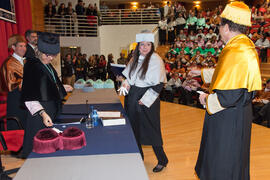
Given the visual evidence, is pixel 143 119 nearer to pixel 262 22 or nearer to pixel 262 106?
pixel 262 106

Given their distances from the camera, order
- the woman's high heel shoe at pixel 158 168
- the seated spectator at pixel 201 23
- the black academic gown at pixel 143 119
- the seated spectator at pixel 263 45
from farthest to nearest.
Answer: the seated spectator at pixel 201 23 → the seated spectator at pixel 263 45 → the woman's high heel shoe at pixel 158 168 → the black academic gown at pixel 143 119

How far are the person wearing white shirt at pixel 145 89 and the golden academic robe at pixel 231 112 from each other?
2.89ft

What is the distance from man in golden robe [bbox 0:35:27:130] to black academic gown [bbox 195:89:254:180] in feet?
8.33

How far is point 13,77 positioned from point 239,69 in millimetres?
2812

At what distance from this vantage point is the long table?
1282 millimetres

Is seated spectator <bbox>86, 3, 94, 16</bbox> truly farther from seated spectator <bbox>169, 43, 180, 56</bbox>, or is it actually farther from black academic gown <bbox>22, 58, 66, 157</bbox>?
black academic gown <bbox>22, 58, 66, 157</bbox>

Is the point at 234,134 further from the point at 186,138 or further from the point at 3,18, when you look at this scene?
the point at 3,18

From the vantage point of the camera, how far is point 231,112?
5.38ft

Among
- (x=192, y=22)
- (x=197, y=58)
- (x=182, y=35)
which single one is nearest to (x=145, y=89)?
(x=197, y=58)

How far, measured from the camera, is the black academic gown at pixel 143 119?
2.65 meters

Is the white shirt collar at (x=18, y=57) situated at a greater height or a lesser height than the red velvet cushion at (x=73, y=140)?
greater

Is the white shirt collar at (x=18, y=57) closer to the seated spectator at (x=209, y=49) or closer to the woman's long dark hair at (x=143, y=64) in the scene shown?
the woman's long dark hair at (x=143, y=64)

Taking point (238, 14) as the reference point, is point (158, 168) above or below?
below

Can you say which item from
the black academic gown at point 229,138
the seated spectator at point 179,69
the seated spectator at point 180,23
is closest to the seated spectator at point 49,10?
the seated spectator at point 180,23
